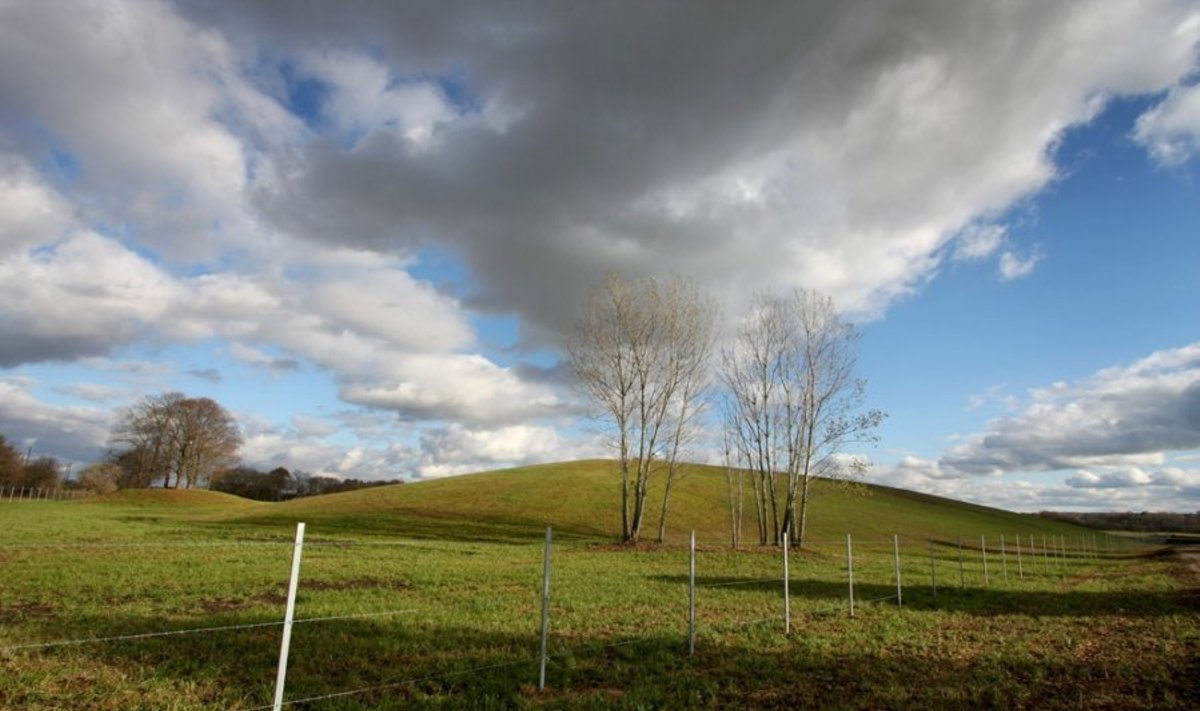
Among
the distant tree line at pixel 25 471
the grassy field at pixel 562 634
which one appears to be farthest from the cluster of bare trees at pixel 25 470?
the grassy field at pixel 562 634

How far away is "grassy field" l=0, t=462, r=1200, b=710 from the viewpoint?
26.3 ft

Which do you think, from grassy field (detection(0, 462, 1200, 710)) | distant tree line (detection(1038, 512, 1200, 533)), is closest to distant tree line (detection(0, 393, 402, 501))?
grassy field (detection(0, 462, 1200, 710))

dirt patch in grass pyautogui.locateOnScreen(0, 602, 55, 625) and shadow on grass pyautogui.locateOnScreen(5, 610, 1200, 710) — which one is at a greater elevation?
shadow on grass pyautogui.locateOnScreen(5, 610, 1200, 710)

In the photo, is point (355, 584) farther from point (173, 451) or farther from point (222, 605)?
point (173, 451)

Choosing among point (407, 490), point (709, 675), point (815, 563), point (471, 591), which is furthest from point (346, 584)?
point (407, 490)

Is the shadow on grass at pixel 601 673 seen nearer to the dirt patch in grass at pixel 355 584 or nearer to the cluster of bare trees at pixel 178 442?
the dirt patch in grass at pixel 355 584

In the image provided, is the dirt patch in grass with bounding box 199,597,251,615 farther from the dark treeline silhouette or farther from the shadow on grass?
the dark treeline silhouette

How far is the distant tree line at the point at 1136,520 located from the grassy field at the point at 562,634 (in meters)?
114

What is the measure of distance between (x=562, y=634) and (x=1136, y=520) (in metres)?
169

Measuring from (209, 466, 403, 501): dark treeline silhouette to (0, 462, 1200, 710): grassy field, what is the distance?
8798 cm

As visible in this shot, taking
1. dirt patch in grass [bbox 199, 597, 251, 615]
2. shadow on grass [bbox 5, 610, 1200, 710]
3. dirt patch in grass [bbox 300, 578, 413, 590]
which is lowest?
dirt patch in grass [bbox 300, 578, 413, 590]

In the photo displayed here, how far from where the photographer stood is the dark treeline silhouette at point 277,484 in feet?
351

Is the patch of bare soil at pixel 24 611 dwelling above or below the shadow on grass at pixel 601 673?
below

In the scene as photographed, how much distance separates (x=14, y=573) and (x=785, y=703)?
65.3ft
